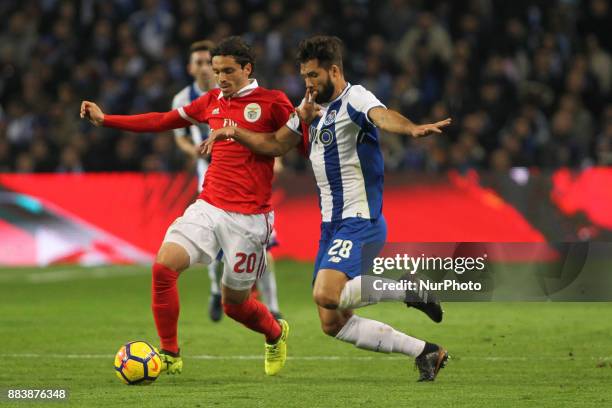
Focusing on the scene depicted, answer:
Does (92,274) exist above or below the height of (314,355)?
above

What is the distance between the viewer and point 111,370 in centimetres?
838

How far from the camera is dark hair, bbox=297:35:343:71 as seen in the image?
298 inches

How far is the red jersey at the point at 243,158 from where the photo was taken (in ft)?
26.8

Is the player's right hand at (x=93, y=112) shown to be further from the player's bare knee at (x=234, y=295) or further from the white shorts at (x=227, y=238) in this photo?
the player's bare knee at (x=234, y=295)

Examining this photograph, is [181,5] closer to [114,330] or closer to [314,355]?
[114,330]

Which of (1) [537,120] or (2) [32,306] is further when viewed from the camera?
(1) [537,120]

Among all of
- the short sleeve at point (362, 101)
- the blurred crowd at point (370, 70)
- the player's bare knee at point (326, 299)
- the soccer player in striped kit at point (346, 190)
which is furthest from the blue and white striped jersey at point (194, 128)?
the blurred crowd at point (370, 70)

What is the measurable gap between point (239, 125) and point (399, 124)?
160cm

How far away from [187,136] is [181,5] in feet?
32.3

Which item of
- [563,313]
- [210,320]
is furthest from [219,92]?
[563,313]

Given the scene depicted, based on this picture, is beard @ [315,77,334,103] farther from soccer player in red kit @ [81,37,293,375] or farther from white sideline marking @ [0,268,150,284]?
white sideline marking @ [0,268,150,284]

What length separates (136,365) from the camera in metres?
7.63

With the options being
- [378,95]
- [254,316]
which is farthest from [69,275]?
[254,316]

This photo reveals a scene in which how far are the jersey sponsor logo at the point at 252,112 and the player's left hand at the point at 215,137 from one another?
1.36 feet
